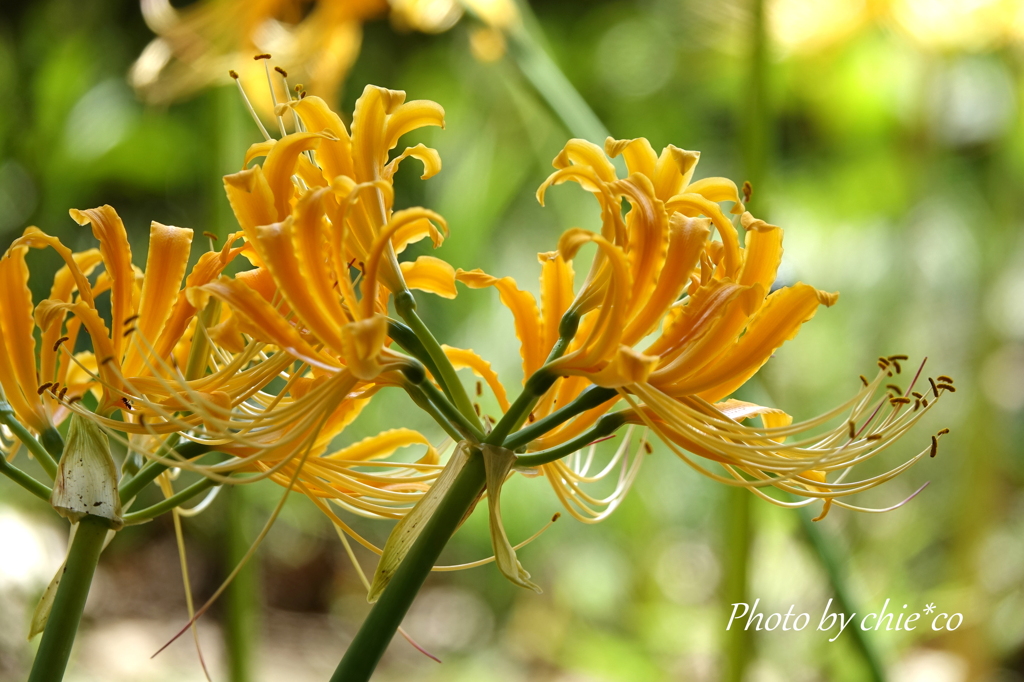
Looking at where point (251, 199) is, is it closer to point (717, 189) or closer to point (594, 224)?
point (717, 189)

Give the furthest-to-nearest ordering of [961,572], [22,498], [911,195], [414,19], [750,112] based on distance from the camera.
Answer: [22,498] < [911,195] < [961,572] < [414,19] < [750,112]

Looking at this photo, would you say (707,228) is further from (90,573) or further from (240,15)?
(240,15)

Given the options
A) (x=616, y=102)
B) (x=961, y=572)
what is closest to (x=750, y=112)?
(x=961, y=572)

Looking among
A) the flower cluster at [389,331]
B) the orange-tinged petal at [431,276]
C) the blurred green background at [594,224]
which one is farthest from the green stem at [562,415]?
the blurred green background at [594,224]

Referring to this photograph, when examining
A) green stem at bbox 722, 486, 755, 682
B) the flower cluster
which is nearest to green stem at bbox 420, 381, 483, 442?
the flower cluster

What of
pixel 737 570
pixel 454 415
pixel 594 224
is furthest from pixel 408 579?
pixel 594 224

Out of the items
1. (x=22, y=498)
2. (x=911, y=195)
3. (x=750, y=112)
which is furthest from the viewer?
(x=22, y=498)
